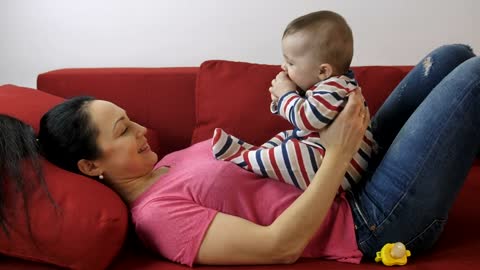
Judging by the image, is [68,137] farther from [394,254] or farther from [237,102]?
[394,254]

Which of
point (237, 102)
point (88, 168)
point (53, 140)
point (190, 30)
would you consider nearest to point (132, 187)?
point (88, 168)

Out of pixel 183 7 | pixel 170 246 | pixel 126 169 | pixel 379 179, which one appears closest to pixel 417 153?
pixel 379 179

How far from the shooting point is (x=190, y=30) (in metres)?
2.17

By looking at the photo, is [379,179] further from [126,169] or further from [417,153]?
[126,169]

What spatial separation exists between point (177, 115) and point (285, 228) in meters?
0.86

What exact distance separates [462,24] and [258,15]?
87cm

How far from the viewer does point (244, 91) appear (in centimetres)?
171

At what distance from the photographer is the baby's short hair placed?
118 centimetres

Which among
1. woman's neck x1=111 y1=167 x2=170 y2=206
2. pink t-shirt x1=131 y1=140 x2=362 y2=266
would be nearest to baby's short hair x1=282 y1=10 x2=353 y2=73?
pink t-shirt x1=131 y1=140 x2=362 y2=266

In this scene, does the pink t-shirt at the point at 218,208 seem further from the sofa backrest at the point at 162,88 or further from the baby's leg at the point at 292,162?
the sofa backrest at the point at 162,88

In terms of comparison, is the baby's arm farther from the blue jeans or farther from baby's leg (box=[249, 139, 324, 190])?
the blue jeans

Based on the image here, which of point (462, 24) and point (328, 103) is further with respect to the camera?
point (462, 24)

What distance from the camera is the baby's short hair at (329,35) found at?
1.18 metres

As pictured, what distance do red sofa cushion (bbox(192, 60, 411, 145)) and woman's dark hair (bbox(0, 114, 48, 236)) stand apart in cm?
66
